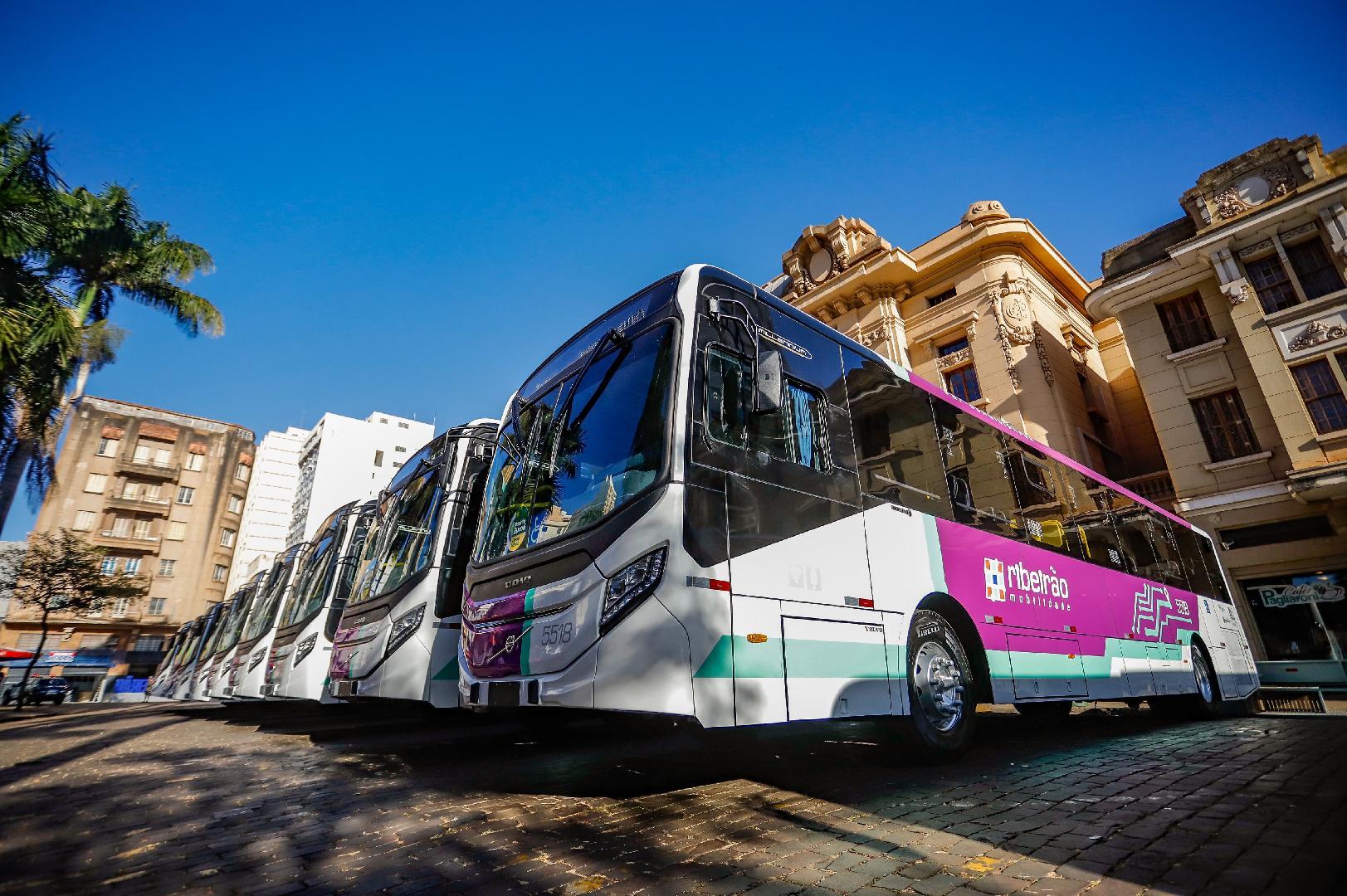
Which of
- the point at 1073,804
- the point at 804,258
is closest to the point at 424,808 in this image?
the point at 1073,804

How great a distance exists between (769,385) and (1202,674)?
1109 centimetres

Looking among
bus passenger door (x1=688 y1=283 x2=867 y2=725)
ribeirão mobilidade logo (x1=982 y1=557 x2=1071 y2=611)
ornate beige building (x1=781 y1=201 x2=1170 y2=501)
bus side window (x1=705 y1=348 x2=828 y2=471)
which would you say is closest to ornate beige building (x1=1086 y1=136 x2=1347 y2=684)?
ornate beige building (x1=781 y1=201 x2=1170 y2=501)

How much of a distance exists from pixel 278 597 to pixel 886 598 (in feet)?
43.0

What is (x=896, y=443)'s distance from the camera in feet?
18.7

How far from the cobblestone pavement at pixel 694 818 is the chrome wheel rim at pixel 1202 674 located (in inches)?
143

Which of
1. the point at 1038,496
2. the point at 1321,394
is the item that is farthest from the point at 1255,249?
the point at 1038,496

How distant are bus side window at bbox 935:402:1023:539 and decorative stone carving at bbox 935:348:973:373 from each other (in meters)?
18.9

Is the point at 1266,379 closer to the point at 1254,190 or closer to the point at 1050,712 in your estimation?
the point at 1254,190

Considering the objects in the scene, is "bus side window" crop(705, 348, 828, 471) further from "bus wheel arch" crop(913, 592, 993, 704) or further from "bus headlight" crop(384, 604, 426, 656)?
"bus headlight" crop(384, 604, 426, 656)

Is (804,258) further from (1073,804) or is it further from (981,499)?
(1073,804)

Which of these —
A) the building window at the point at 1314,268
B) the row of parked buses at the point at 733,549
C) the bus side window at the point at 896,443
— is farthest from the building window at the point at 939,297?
the bus side window at the point at 896,443

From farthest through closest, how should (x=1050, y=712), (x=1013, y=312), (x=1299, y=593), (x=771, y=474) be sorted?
1. (x=1013, y=312)
2. (x=1299, y=593)
3. (x=1050, y=712)
4. (x=771, y=474)

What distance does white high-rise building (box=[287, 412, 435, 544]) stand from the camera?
190 ft

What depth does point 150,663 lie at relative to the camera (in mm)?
43094
